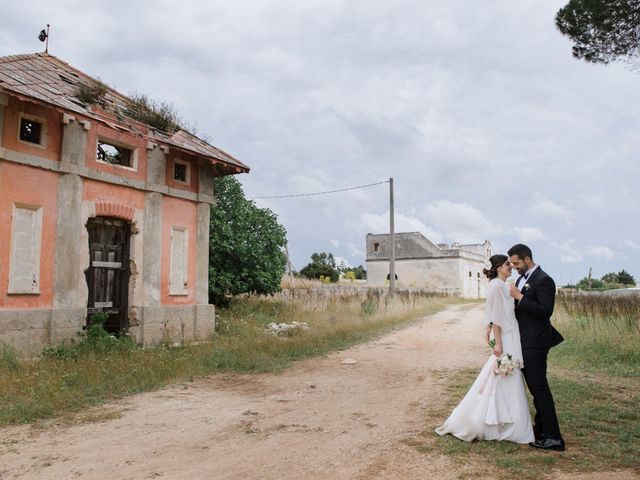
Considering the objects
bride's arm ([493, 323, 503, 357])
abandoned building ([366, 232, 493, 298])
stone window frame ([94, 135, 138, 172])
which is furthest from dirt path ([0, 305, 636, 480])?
abandoned building ([366, 232, 493, 298])

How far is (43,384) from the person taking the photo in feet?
25.6

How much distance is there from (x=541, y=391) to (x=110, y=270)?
10.0 metres

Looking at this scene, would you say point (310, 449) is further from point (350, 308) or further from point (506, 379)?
point (350, 308)

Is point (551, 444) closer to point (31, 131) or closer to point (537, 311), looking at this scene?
point (537, 311)

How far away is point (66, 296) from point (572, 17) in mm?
10936

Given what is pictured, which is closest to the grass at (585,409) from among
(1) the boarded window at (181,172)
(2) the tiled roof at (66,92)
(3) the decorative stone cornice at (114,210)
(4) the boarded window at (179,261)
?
(4) the boarded window at (179,261)

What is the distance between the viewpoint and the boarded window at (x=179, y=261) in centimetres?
1319

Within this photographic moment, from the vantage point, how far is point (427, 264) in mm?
48938

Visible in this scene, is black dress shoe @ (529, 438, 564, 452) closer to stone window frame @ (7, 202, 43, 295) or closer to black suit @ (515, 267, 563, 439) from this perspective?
black suit @ (515, 267, 563, 439)

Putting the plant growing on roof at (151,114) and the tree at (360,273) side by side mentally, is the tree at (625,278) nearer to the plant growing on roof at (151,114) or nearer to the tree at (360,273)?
the tree at (360,273)

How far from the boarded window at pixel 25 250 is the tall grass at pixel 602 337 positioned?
35.2 ft

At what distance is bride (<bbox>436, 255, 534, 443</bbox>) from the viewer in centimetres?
528

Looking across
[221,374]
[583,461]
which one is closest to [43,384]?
[221,374]

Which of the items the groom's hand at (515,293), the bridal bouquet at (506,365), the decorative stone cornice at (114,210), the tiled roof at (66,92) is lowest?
the bridal bouquet at (506,365)
